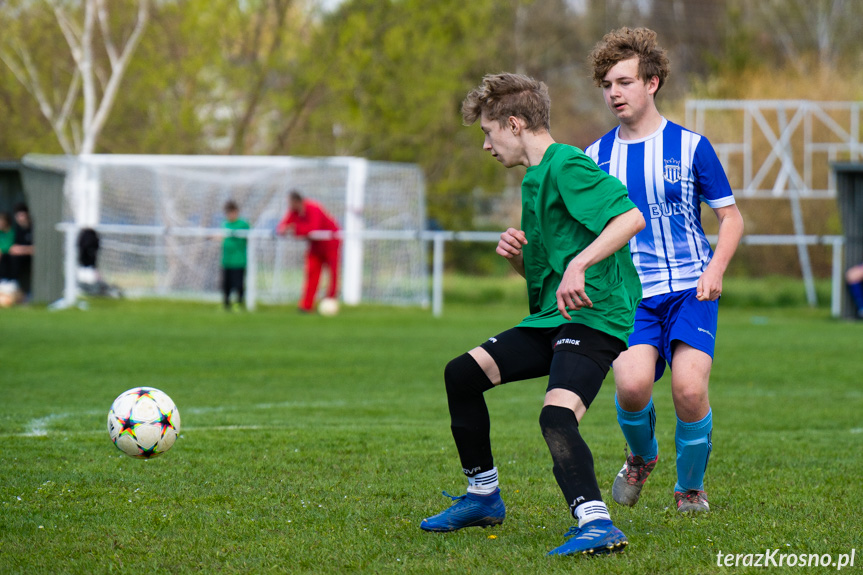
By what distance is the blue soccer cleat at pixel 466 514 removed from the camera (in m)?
3.99

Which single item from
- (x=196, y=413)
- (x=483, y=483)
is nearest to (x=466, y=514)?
(x=483, y=483)

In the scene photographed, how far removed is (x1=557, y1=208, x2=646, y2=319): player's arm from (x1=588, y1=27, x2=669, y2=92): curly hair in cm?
101

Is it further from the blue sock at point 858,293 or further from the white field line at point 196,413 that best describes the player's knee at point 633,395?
the blue sock at point 858,293

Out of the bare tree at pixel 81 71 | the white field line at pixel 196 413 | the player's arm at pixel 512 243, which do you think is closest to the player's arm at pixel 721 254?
the player's arm at pixel 512 243

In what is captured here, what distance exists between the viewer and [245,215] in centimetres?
2255

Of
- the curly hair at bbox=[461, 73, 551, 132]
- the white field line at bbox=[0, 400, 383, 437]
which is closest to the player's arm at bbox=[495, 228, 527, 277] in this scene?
the curly hair at bbox=[461, 73, 551, 132]

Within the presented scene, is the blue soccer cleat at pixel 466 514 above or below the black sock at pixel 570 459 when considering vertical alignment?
below

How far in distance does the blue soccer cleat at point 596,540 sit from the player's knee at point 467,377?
0.67m

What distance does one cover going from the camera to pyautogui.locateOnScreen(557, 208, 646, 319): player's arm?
11.4 ft

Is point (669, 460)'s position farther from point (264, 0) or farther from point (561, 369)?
point (264, 0)

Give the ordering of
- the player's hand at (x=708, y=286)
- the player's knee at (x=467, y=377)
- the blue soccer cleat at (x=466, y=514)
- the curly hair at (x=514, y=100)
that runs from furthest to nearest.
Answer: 1. the player's hand at (x=708, y=286)
2. the blue soccer cleat at (x=466, y=514)
3. the player's knee at (x=467, y=377)
4. the curly hair at (x=514, y=100)

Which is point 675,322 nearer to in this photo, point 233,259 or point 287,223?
point 287,223

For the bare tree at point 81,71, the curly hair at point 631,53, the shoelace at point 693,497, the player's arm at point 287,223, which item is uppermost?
the bare tree at point 81,71

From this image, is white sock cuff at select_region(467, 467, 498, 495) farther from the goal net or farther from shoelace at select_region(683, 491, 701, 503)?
the goal net
